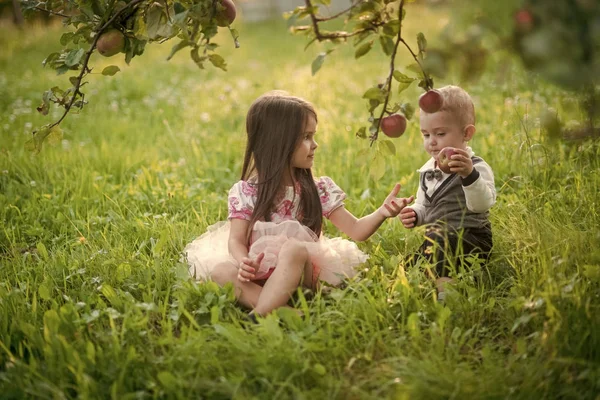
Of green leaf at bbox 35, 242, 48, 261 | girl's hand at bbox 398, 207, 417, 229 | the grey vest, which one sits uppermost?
the grey vest

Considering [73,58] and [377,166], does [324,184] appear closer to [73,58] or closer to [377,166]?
[377,166]

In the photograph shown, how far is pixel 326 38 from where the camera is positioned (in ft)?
7.71

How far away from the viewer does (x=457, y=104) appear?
2.68 metres

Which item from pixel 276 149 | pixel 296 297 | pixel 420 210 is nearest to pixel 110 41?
pixel 276 149

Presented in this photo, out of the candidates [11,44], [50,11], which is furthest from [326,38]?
[11,44]

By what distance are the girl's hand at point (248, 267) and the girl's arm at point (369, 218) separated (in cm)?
55

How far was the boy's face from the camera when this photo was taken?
2.69m

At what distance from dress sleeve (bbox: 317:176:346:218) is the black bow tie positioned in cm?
41

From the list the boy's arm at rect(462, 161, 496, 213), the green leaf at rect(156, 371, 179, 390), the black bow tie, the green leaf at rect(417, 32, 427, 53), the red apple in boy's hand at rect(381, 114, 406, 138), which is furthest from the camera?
the black bow tie

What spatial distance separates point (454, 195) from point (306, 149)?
699mm

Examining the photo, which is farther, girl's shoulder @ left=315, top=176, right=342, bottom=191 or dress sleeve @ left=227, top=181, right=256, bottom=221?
girl's shoulder @ left=315, top=176, right=342, bottom=191

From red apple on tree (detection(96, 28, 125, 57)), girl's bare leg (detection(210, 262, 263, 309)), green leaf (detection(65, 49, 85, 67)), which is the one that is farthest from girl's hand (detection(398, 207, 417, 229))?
green leaf (detection(65, 49, 85, 67))

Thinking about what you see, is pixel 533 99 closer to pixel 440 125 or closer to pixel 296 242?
pixel 440 125

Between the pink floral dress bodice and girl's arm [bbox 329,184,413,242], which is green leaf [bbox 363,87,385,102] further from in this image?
the pink floral dress bodice
